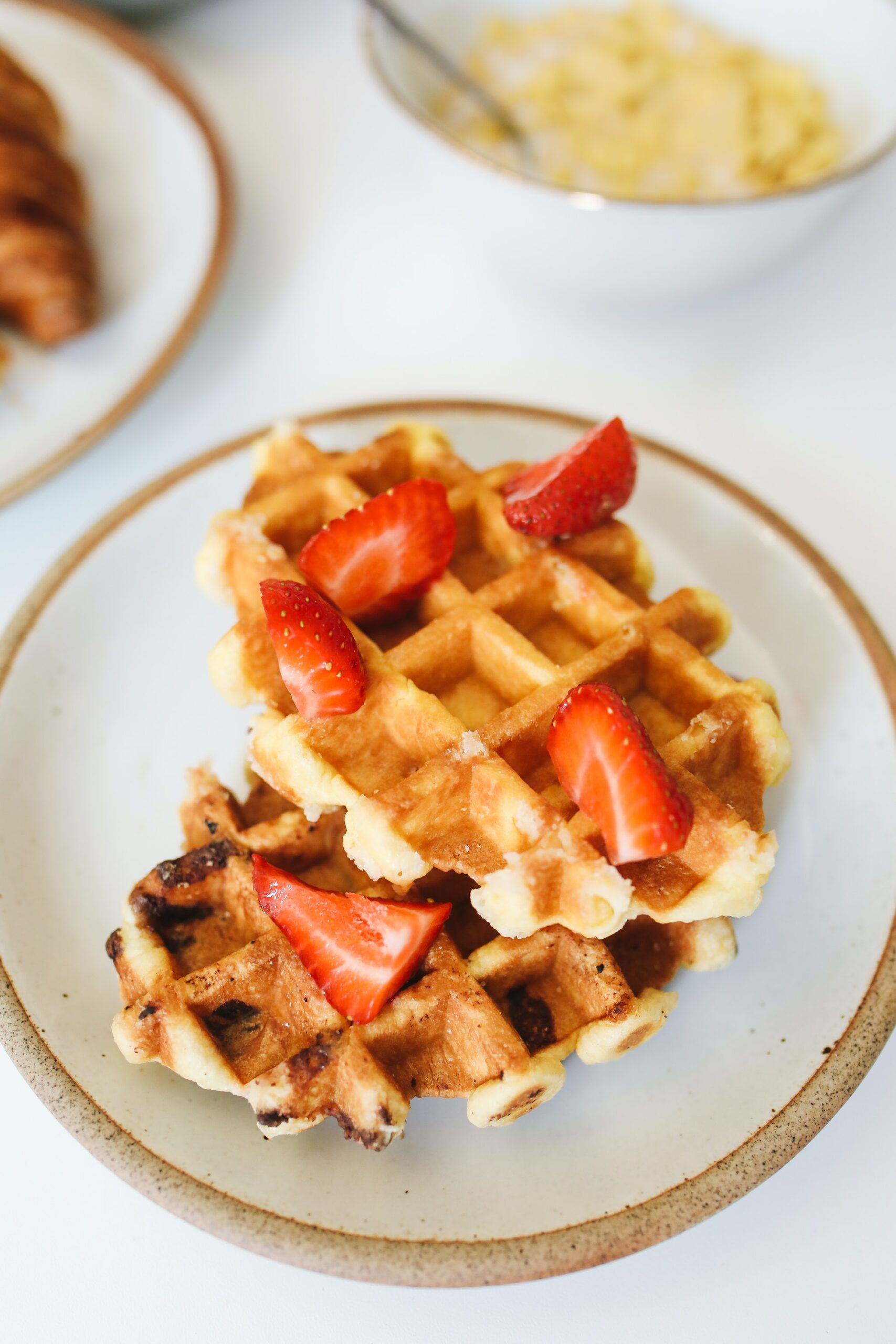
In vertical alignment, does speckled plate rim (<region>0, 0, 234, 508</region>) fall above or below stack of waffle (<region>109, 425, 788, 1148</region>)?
above

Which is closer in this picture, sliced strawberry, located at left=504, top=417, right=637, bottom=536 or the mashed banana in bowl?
sliced strawberry, located at left=504, top=417, right=637, bottom=536

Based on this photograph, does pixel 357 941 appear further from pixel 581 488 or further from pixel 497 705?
pixel 581 488

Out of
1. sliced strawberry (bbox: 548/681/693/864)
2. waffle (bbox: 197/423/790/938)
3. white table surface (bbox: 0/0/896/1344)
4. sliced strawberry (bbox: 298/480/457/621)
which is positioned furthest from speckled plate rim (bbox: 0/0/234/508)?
sliced strawberry (bbox: 548/681/693/864)

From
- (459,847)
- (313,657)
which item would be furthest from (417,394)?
(459,847)

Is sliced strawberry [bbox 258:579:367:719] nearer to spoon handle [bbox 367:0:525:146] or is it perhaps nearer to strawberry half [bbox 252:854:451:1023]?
strawberry half [bbox 252:854:451:1023]

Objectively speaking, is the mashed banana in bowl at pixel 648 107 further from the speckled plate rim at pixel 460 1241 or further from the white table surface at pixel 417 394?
the speckled plate rim at pixel 460 1241

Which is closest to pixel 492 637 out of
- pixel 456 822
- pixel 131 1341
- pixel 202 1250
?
pixel 456 822
